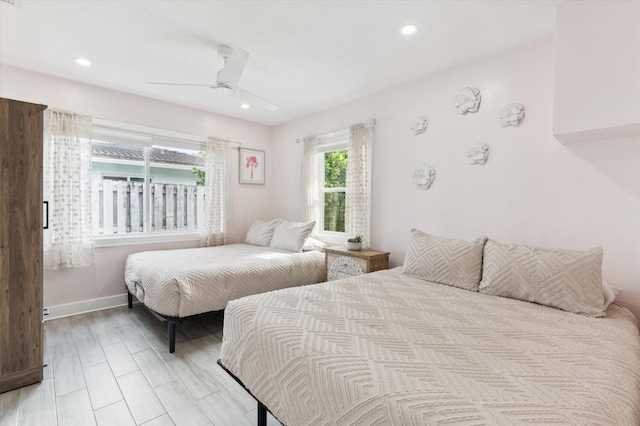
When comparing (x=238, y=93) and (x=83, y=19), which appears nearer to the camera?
(x=83, y=19)

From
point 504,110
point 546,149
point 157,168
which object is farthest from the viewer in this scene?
point 157,168

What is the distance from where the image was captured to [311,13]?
1992 mm

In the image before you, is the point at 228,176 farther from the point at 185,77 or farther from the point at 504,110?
the point at 504,110

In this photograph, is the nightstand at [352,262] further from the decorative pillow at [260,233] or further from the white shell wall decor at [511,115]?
the white shell wall decor at [511,115]

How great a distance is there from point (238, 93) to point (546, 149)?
2556 millimetres

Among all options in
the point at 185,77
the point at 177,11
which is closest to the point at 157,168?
the point at 185,77

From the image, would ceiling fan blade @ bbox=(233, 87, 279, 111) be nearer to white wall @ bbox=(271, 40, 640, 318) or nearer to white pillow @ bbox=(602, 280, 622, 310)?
white wall @ bbox=(271, 40, 640, 318)

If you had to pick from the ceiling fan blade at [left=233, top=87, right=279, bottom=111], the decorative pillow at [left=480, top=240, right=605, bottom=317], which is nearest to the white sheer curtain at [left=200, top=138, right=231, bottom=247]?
the ceiling fan blade at [left=233, top=87, right=279, bottom=111]

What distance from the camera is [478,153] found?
8.37 ft

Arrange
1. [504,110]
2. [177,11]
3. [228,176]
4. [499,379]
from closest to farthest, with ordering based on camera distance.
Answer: [499,379] < [177,11] < [504,110] < [228,176]

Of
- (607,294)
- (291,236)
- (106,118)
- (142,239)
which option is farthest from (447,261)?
(106,118)

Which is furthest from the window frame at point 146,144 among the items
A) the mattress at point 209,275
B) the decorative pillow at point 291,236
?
the decorative pillow at point 291,236

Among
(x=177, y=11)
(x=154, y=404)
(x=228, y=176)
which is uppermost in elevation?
(x=177, y=11)

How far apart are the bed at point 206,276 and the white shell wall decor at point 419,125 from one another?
177 cm
